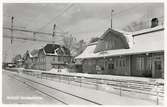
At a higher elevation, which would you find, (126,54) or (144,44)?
(144,44)

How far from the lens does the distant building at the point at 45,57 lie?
6.21 metres

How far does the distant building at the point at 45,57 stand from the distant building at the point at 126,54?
1.07 meters

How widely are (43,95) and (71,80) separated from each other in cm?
219

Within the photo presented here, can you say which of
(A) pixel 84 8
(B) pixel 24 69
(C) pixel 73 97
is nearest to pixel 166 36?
(A) pixel 84 8

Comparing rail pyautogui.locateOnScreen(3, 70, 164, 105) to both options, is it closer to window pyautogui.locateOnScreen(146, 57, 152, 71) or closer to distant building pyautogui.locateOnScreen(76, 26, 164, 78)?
distant building pyautogui.locateOnScreen(76, 26, 164, 78)

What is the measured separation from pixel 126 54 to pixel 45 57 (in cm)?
343

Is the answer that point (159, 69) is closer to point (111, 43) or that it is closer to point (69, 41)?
point (69, 41)

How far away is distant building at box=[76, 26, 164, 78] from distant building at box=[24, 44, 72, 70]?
3.49ft

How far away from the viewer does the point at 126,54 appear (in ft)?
27.5

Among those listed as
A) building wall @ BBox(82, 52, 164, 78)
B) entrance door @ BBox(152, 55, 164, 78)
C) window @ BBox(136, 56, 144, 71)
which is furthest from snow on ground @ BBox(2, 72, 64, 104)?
window @ BBox(136, 56, 144, 71)

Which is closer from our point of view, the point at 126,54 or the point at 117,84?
the point at 117,84

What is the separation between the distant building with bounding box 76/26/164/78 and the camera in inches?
261

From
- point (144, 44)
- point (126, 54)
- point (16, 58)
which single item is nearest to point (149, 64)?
point (144, 44)

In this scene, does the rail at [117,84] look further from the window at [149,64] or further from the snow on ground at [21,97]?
the snow on ground at [21,97]
